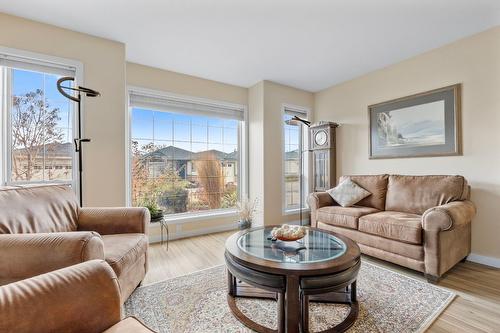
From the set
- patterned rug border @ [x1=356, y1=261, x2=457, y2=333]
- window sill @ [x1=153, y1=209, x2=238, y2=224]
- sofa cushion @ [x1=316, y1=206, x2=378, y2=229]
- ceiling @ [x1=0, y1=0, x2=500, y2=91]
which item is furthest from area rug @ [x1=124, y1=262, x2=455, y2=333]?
ceiling @ [x1=0, y1=0, x2=500, y2=91]

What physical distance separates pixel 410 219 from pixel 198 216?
2.71 meters

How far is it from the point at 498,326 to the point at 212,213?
10.4 ft

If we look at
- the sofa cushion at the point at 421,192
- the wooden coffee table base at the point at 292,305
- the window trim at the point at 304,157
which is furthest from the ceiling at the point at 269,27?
the wooden coffee table base at the point at 292,305

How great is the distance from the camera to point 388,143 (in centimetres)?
332

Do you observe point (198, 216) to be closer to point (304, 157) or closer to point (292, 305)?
point (304, 157)

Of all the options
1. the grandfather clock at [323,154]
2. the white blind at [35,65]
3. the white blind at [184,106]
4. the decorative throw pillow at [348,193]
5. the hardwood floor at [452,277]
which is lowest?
the hardwood floor at [452,277]

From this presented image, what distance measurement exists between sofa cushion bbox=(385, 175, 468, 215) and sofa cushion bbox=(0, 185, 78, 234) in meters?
3.40

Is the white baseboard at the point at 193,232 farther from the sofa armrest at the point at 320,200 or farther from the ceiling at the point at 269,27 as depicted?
the ceiling at the point at 269,27

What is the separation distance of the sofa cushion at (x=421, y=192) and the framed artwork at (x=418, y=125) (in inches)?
15.2

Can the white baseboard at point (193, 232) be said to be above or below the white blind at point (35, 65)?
below

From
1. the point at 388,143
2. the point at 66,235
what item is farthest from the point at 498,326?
the point at 66,235

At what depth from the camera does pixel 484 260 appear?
8.16 feet

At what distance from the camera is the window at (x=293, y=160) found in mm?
4168

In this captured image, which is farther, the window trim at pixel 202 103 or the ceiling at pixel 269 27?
the window trim at pixel 202 103
